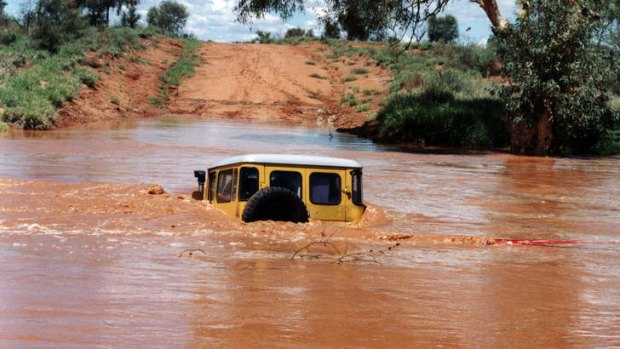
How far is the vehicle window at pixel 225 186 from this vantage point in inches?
459

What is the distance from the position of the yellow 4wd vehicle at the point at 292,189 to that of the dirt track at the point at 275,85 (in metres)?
28.7

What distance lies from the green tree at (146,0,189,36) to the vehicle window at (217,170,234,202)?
3475 inches

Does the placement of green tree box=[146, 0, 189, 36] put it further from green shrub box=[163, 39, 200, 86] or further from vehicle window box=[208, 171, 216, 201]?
vehicle window box=[208, 171, 216, 201]

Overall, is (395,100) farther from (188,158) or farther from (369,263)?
(369,263)

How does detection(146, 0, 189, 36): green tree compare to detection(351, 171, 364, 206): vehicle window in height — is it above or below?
above

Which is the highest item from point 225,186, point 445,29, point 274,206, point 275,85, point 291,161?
point 445,29

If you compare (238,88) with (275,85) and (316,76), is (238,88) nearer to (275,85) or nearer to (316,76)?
(275,85)

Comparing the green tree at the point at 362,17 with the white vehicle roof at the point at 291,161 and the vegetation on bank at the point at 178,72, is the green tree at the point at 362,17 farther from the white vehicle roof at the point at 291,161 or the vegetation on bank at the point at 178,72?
the white vehicle roof at the point at 291,161

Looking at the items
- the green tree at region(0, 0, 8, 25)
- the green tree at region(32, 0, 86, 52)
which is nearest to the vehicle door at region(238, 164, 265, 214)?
the green tree at region(32, 0, 86, 52)

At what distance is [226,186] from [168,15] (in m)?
89.6

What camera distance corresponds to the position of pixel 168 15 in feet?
324

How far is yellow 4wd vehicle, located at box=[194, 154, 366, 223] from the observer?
35.3ft

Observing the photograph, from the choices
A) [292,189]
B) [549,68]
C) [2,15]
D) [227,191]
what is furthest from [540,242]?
[2,15]

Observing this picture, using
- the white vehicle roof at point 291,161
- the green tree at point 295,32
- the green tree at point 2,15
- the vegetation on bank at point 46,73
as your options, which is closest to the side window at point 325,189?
the white vehicle roof at point 291,161
